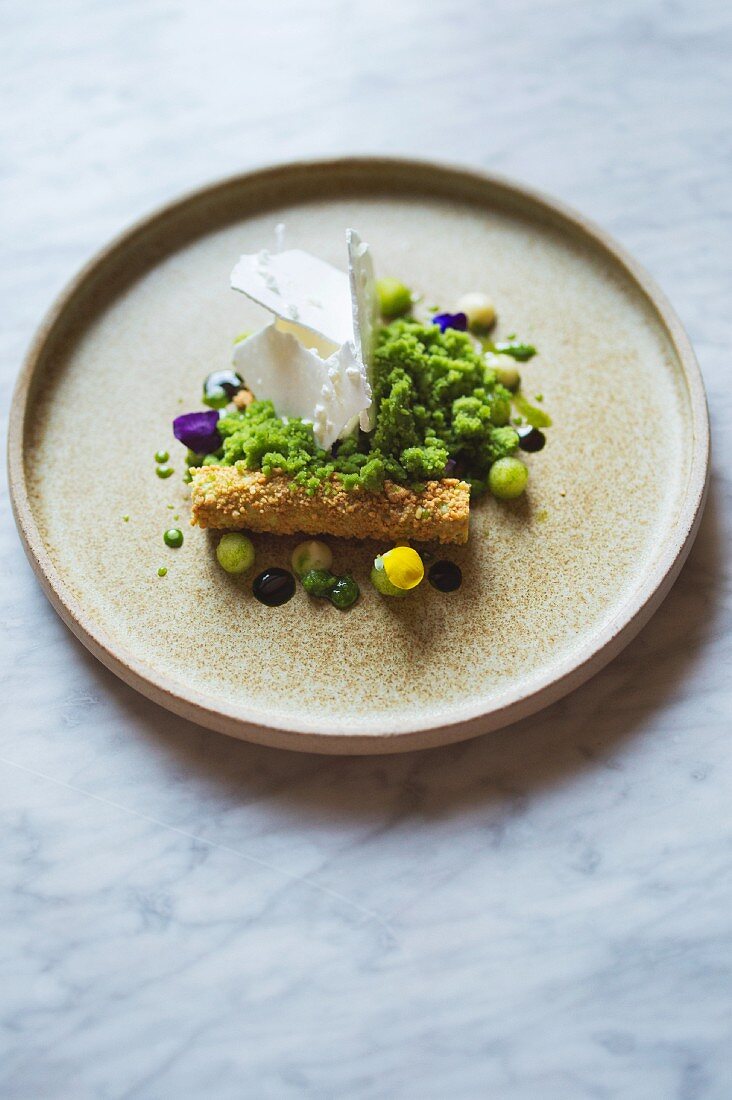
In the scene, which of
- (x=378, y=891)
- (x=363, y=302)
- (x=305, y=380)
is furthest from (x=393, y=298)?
(x=378, y=891)

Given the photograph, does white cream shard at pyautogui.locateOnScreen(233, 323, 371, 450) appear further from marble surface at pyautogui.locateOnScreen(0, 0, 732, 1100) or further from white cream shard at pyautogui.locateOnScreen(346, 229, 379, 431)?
marble surface at pyautogui.locateOnScreen(0, 0, 732, 1100)

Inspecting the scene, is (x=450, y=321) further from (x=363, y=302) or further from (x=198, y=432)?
(x=198, y=432)

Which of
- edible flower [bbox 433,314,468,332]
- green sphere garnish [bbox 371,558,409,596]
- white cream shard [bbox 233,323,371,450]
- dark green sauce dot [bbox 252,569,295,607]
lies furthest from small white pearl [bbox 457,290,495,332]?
dark green sauce dot [bbox 252,569,295,607]

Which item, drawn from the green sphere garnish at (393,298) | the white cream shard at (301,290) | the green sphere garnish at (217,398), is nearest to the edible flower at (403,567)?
the white cream shard at (301,290)

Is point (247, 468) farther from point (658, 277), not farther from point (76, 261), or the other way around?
point (658, 277)

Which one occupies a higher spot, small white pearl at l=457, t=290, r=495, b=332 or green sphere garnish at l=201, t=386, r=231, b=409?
small white pearl at l=457, t=290, r=495, b=332

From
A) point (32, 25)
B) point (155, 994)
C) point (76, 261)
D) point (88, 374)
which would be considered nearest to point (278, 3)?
point (32, 25)
